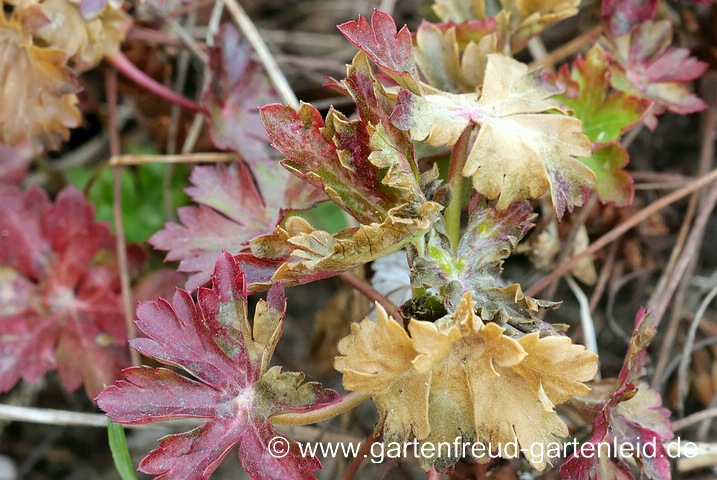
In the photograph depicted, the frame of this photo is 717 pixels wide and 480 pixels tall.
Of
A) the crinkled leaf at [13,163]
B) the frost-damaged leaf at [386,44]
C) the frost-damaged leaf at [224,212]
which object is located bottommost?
the crinkled leaf at [13,163]

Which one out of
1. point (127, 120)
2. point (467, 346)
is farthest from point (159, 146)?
point (467, 346)

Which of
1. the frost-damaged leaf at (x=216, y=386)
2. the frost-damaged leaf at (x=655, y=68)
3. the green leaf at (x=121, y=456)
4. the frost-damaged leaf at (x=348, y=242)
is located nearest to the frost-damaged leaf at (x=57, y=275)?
the green leaf at (x=121, y=456)

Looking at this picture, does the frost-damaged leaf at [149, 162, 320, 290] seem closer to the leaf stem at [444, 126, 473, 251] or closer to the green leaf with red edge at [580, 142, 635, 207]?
the leaf stem at [444, 126, 473, 251]

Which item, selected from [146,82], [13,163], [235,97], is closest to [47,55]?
[146,82]

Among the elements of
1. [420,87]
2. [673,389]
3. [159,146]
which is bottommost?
[673,389]

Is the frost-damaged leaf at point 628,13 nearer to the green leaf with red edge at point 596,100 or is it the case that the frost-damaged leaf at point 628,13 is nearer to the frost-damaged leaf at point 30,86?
the green leaf with red edge at point 596,100

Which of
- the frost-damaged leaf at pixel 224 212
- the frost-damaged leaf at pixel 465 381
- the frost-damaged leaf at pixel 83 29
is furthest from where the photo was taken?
the frost-damaged leaf at pixel 83 29

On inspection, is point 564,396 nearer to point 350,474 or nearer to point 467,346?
point 467,346
